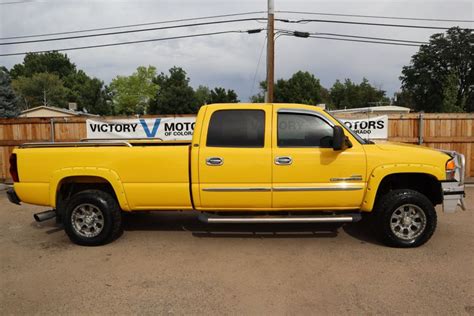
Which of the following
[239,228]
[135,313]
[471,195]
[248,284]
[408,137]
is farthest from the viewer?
[408,137]

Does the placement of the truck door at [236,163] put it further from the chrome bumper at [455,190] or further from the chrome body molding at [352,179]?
the chrome bumper at [455,190]

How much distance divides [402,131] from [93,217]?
28.6 ft

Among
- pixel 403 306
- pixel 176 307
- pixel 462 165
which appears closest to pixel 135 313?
pixel 176 307

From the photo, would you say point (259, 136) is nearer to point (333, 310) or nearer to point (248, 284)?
point (248, 284)

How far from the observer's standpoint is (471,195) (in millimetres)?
8539

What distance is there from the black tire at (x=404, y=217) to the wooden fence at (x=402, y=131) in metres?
5.86

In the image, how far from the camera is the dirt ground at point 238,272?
139 inches

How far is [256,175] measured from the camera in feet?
16.0

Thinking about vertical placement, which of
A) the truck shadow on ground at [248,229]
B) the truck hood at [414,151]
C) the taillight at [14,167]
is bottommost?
the truck shadow on ground at [248,229]

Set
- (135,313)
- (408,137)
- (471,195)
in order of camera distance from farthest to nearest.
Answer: (408,137)
(471,195)
(135,313)

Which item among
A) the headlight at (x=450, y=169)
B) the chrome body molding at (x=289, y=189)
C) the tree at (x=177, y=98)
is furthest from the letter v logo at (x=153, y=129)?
the tree at (x=177, y=98)

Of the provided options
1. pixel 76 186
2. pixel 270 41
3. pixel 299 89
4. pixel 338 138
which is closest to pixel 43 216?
pixel 76 186

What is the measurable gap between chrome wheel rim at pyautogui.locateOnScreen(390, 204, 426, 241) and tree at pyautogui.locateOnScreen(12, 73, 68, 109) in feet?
257

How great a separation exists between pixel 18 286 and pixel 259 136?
339 centimetres
